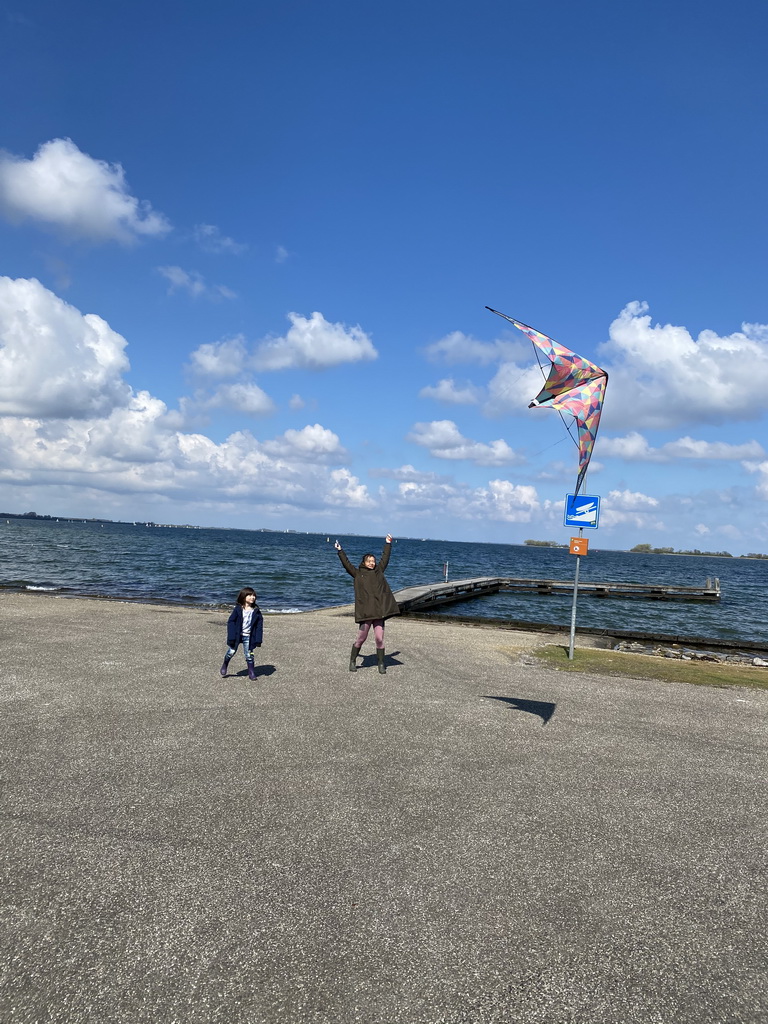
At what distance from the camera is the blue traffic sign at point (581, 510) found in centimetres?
1233

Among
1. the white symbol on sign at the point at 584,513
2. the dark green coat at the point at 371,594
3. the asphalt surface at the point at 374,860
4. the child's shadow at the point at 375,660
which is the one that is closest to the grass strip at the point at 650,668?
the asphalt surface at the point at 374,860

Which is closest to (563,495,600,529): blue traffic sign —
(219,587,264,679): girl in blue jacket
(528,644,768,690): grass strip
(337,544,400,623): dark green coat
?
(528,644,768,690): grass strip

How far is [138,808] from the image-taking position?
5.13 metres

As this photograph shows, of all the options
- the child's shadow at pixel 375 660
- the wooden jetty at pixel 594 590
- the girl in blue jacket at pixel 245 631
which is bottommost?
the wooden jetty at pixel 594 590

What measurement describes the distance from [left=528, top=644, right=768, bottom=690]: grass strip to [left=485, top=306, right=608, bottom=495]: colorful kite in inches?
146

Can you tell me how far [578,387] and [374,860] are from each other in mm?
10605

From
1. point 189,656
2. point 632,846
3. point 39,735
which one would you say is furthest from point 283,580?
point 632,846

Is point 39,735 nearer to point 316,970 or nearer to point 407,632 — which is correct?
point 316,970

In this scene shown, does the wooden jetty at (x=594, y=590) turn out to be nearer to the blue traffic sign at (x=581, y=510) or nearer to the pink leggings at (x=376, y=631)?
the blue traffic sign at (x=581, y=510)

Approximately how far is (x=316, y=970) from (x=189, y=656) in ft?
30.1

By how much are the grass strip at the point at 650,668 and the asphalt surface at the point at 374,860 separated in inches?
114

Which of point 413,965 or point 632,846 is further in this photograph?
point 632,846

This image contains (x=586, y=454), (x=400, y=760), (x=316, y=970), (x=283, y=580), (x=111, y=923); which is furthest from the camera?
(x=283, y=580)

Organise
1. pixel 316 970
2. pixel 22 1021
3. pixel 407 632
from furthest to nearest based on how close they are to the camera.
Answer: pixel 407 632, pixel 316 970, pixel 22 1021
